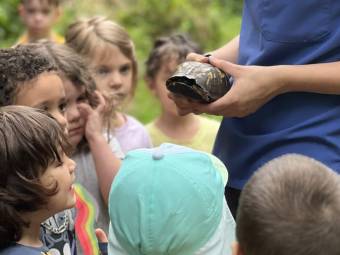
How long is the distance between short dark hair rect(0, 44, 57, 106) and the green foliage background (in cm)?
588

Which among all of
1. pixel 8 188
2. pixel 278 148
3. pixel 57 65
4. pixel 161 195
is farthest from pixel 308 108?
pixel 57 65

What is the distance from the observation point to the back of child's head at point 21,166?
2113mm

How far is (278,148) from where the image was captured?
235 cm

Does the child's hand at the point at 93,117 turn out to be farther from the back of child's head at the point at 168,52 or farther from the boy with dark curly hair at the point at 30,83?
the back of child's head at the point at 168,52

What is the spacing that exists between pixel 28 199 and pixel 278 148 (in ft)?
2.80

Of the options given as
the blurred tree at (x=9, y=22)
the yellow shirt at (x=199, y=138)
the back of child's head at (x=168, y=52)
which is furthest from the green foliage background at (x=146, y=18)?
the yellow shirt at (x=199, y=138)

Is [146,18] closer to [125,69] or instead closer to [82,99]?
[125,69]

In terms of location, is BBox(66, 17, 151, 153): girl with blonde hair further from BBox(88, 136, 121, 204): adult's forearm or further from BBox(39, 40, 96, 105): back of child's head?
BBox(88, 136, 121, 204): adult's forearm

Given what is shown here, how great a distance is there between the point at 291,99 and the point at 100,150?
1.05m

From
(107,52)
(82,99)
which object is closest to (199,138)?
(107,52)

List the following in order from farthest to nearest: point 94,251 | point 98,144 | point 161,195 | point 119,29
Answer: point 119,29 < point 98,144 < point 94,251 < point 161,195

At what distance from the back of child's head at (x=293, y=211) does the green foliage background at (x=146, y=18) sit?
723 cm

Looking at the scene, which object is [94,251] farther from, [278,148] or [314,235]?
[314,235]

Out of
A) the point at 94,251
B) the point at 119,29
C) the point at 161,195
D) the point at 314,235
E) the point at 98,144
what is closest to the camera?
the point at 314,235
